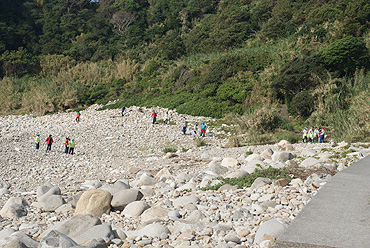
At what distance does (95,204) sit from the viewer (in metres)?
6.28

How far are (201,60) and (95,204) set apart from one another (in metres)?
30.0

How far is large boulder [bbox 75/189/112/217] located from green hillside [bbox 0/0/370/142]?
10.1 metres

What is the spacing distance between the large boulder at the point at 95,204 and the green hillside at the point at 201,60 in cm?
1010

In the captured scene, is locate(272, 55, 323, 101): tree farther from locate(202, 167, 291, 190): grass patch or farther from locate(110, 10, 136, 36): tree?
locate(110, 10, 136, 36): tree

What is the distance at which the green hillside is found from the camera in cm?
2162

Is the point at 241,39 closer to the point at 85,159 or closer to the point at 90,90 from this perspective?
the point at 90,90

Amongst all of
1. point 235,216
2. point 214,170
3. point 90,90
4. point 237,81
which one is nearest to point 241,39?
point 237,81

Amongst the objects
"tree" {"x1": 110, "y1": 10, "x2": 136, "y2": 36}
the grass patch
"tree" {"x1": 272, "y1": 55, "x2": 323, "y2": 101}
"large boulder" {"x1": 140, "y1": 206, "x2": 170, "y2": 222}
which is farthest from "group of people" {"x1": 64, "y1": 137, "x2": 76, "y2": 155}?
"tree" {"x1": 110, "y1": 10, "x2": 136, "y2": 36}

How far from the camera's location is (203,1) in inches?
2168

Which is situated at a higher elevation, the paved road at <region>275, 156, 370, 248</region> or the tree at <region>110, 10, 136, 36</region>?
the tree at <region>110, 10, 136, 36</region>

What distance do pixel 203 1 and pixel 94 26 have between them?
1688 centimetres

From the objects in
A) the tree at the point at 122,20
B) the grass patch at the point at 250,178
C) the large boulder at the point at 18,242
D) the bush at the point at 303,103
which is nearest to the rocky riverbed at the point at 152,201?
the large boulder at the point at 18,242

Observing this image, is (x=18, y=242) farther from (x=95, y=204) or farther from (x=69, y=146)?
(x=69, y=146)

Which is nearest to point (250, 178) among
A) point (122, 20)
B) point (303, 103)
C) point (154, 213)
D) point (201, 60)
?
point (154, 213)
